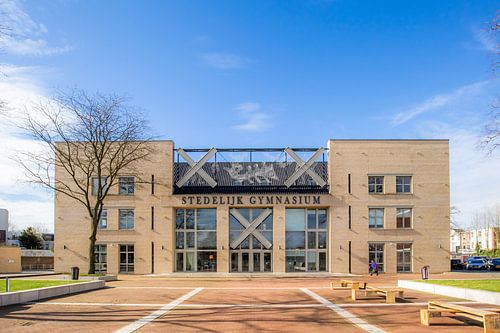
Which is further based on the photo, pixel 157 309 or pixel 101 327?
pixel 157 309

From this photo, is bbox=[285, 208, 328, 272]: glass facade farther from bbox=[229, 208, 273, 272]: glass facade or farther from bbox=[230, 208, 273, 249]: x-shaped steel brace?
bbox=[230, 208, 273, 249]: x-shaped steel brace

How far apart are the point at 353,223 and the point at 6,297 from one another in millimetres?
30824

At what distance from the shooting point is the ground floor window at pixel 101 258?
43.7 metres

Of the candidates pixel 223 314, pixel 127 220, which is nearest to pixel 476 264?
pixel 127 220

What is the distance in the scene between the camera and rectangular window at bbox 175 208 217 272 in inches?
1720

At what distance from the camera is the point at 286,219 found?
43.8 metres

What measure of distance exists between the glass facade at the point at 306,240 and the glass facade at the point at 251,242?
67.8 inches

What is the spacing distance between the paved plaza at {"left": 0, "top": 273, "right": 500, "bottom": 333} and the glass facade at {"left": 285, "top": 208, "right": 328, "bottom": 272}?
2108 cm

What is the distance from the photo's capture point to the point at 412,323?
46.6 feet

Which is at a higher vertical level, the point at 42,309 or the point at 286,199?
the point at 286,199

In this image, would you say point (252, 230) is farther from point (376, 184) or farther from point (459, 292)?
point (459, 292)

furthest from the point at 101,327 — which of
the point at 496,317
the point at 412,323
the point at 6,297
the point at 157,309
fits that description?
the point at 496,317

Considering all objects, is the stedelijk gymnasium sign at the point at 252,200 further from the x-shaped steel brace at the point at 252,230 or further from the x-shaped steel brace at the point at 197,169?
the x-shaped steel brace at the point at 197,169

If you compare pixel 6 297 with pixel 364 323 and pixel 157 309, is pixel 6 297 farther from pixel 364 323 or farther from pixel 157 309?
pixel 364 323
